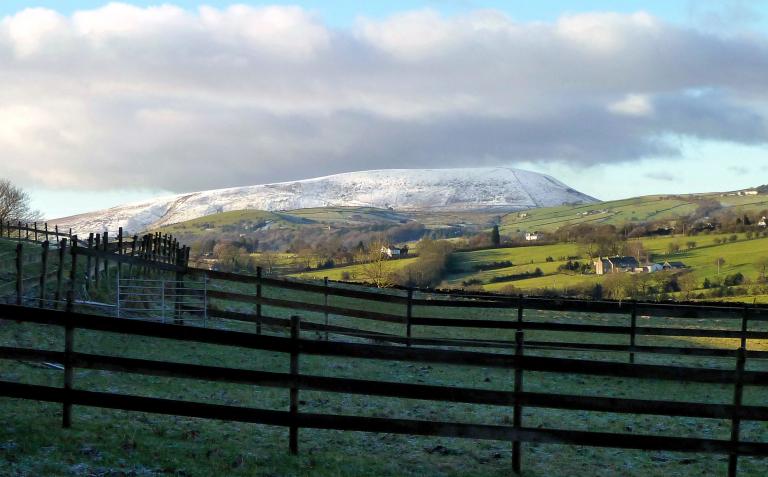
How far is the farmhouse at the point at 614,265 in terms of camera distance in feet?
264

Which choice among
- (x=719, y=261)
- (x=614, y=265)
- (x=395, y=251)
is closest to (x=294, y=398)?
(x=614, y=265)

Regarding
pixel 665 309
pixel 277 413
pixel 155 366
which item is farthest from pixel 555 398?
pixel 665 309

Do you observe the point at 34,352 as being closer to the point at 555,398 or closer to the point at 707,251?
the point at 555,398

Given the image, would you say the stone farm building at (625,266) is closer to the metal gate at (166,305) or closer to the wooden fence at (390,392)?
the metal gate at (166,305)

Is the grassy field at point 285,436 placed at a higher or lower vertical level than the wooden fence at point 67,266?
lower

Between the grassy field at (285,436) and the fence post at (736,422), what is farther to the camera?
the fence post at (736,422)

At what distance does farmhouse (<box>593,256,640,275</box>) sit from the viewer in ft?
264

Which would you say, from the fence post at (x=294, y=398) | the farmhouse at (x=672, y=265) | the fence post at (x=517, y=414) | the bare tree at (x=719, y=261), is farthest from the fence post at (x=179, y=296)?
the bare tree at (x=719, y=261)

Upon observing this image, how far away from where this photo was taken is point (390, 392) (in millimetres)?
9125

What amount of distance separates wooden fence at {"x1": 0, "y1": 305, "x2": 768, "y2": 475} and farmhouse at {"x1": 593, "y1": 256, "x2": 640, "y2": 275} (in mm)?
70832

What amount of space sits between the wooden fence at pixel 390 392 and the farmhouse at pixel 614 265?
70832 millimetres

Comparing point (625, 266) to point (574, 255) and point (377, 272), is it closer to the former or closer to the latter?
point (574, 255)

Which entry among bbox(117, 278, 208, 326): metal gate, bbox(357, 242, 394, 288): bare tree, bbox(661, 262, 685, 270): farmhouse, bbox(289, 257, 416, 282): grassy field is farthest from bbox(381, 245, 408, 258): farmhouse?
bbox(117, 278, 208, 326): metal gate

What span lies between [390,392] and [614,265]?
76.4 meters
